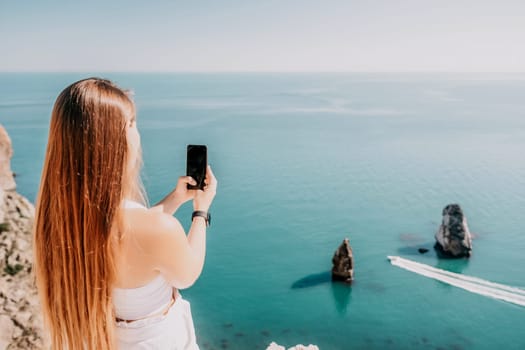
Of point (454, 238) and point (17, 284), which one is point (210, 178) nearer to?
point (17, 284)

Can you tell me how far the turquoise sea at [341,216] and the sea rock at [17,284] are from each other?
13.9 m

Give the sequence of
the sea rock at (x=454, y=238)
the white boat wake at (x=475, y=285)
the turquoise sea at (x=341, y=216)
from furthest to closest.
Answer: the sea rock at (x=454, y=238) < the white boat wake at (x=475, y=285) < the turquoise sea at (x=341, y=216)

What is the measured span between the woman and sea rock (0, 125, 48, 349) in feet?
51.7

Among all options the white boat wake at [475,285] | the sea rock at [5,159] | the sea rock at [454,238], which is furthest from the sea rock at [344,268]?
the sea rock at [5,159]

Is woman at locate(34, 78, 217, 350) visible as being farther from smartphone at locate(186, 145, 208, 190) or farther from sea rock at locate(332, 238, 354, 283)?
sea rock at locate(332, 238, 354, 283)

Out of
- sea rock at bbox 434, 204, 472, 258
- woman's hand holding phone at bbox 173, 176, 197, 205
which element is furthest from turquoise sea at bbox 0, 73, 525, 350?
woman's hand holding phone at bbox 173, 176, 197, 205

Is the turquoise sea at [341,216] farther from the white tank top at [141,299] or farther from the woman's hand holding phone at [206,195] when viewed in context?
the white tank top at [141,299]

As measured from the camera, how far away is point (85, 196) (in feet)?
7.28

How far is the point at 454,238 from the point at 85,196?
50692mm

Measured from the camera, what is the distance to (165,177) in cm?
7556

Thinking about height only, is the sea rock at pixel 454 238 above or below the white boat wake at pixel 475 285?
above

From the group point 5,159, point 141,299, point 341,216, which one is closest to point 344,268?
point 341,216

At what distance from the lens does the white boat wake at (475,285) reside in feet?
136

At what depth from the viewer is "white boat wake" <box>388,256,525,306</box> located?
41.5 m
